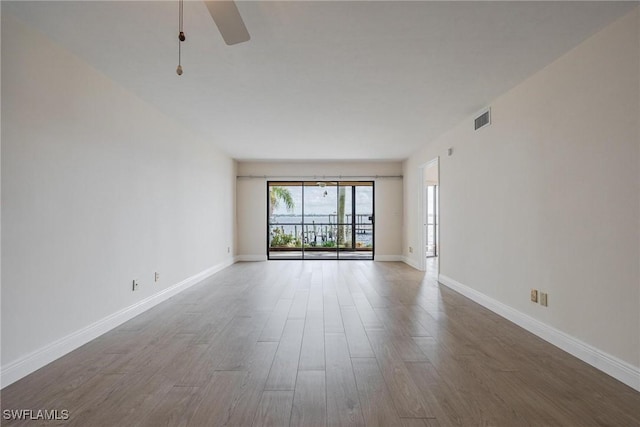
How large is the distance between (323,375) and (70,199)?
2335mm

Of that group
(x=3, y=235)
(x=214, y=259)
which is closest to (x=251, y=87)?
(x=3, y=235)

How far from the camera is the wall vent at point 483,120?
3619 millimetres

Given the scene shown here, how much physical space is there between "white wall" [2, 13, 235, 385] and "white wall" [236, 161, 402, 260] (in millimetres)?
3251

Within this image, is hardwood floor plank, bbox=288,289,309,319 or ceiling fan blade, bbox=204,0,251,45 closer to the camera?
ceiling fan blade, bbox=204,0,251,45

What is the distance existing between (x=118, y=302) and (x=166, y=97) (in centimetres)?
212

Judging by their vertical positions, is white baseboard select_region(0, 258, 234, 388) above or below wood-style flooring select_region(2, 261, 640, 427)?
above

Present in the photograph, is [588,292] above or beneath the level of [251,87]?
beneath

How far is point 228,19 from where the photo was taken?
1710mm

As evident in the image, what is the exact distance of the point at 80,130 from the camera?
2.62m

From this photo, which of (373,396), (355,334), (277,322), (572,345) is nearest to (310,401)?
(373,396)

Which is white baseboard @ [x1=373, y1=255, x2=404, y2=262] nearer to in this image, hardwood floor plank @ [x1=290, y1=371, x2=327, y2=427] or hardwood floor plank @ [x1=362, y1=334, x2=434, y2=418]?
hardwood floor plank @ [x1=362, y1=334, x2=434, y2=418]

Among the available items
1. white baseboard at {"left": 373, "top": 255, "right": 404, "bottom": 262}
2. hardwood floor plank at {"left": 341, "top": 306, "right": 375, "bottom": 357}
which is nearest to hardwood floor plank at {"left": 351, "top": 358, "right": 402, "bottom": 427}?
hardwood floor plank at {"left": 341, "top": 306, "right": 375, "bottom": 357}

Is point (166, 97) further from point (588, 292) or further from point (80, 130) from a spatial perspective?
point (588, 292)

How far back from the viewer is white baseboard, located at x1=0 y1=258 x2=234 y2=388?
201cm
